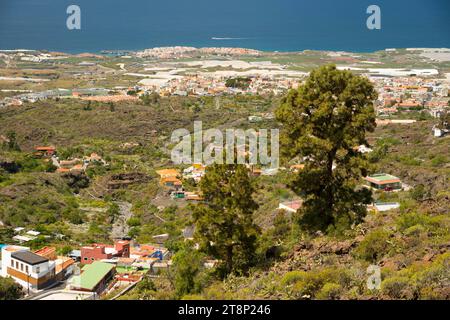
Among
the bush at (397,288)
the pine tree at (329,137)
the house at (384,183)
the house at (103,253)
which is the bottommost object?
the house at (103,253)

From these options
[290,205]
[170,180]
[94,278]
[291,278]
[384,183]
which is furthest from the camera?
[170,180]

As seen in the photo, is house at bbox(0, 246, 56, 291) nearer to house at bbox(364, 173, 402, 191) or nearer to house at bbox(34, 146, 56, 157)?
house at bbox(364, 173, 402, 191)

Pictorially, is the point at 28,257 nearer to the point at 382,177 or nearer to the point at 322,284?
the point at 322,284

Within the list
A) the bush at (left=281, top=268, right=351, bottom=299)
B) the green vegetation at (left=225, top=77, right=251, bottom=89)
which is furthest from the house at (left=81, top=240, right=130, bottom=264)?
the green vegetation at (left=225, top=77, right=251, bottom=89)

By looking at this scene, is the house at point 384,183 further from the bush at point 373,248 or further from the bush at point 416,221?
the bush at point 373,248

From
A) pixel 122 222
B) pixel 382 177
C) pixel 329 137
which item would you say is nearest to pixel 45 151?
pixel 122 222

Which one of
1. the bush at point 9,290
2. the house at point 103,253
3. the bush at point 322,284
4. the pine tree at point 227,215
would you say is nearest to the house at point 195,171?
the house at point 103,253

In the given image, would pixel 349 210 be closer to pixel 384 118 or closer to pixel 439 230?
pixel 439 230
